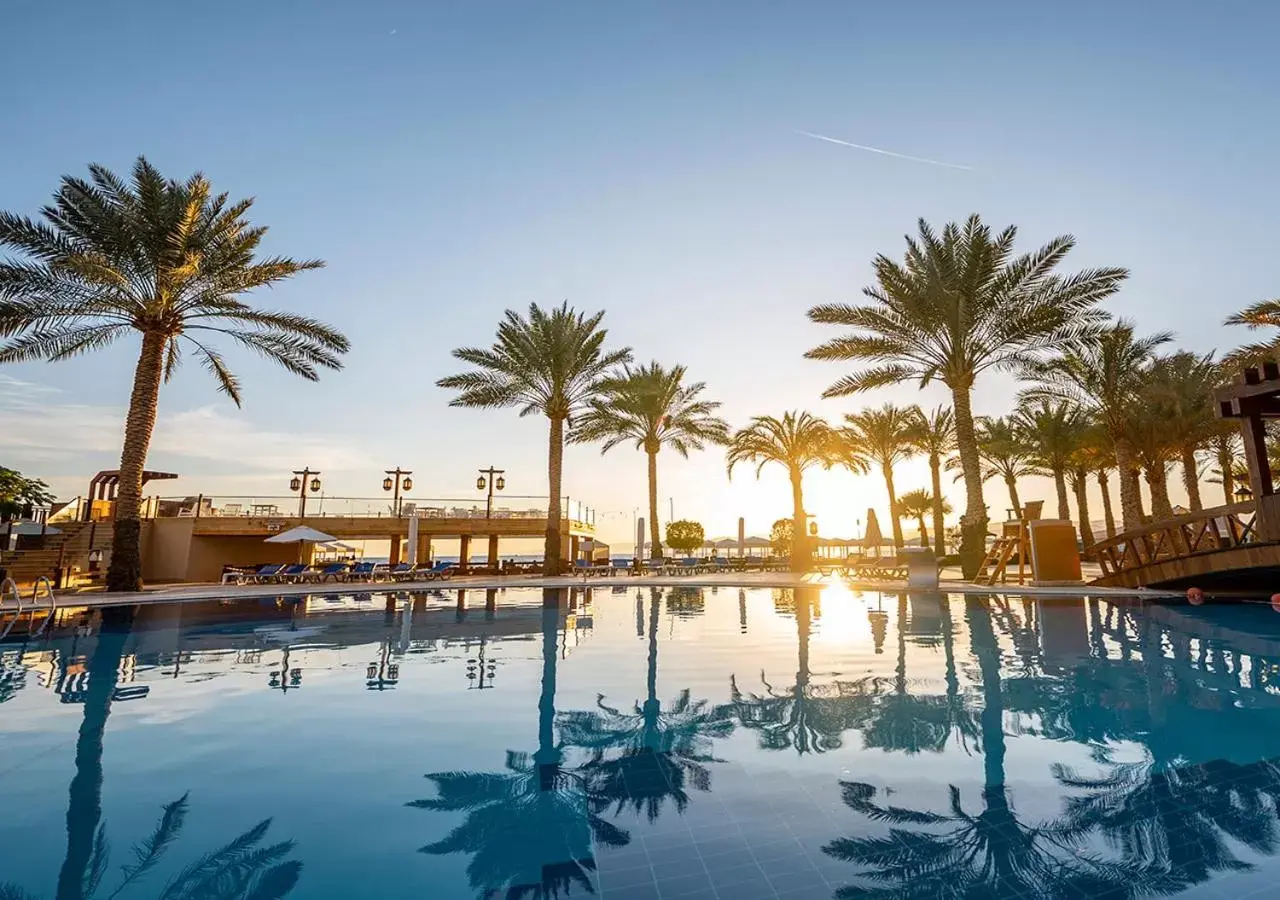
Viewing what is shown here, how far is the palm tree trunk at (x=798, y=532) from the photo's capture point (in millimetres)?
28844

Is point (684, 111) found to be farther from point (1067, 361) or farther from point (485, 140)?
point (1067, 361)

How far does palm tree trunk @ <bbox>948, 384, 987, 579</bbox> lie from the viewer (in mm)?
19469

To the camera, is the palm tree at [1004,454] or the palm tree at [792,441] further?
the palm tree at [1004,454]

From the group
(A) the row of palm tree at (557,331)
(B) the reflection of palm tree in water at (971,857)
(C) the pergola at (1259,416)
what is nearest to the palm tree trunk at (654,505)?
(A) the row of palm tree at (557,331)

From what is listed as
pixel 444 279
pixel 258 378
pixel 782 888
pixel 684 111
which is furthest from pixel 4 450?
pixel 782 888

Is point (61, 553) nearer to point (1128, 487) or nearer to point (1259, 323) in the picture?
point (1259, 323)

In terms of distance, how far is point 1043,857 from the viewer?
128 inches

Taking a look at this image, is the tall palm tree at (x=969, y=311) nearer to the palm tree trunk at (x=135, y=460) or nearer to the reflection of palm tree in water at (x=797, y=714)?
the reflection of palm tree in water at (x=797, y=714)

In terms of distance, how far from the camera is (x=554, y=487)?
79.1ft

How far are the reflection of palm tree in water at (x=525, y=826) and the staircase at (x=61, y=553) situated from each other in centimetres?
2079

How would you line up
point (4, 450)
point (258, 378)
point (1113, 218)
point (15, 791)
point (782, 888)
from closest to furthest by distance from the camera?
1. point (782, 888)
2. point (15, 791)
3. point (1113, 218)
4. point (258, 378)
5. point (4, 450)

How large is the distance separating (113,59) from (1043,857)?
56.5 ft

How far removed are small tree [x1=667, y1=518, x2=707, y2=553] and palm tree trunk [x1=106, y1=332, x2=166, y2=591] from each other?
28205mm

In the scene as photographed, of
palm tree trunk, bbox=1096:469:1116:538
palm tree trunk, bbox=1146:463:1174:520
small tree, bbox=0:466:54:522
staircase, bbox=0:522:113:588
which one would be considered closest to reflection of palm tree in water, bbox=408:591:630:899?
staircase, bbox=0:522:113:588
